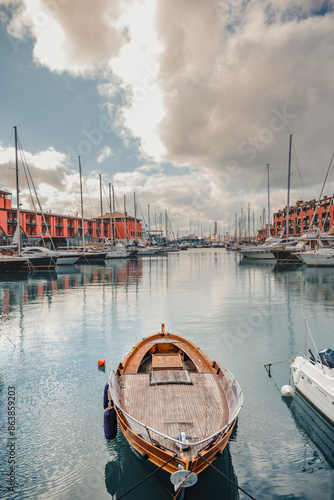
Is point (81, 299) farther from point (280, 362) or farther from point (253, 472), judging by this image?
point (253, 472)

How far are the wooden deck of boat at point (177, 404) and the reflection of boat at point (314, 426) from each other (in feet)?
8.37

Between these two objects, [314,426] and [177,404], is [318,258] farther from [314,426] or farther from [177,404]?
[177,404]

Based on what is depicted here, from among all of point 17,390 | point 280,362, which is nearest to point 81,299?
point 17,390

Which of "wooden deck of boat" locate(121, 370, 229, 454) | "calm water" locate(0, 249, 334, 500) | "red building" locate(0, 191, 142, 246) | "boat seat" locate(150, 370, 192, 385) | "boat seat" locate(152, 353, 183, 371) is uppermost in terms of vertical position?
"red building" locate(0, 191, 142, 246)

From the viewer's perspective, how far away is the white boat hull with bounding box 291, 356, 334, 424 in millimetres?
8086

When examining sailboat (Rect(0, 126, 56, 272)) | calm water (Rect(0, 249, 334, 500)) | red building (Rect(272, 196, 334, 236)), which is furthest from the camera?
red building (Rect(272, 196, 334, 236))

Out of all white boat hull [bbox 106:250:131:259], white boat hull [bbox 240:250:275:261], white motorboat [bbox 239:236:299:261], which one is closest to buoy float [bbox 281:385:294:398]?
white motorboat [bbox 239:236:299:261]

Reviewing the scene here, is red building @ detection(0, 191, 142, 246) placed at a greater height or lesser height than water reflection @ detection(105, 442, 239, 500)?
greater

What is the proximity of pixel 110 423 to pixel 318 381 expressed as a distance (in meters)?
6.10

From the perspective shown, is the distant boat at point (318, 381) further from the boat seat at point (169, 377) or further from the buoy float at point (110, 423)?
the buoy float at point (110, 423)

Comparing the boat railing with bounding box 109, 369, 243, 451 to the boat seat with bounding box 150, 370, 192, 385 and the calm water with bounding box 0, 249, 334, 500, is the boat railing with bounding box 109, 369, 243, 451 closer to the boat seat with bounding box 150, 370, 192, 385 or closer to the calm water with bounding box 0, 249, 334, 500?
the calm water with bounding box 0, 249, 334, 500

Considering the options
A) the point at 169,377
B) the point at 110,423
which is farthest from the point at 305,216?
Result: the point at 110,423

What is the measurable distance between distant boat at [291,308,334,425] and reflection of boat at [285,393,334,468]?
18cm

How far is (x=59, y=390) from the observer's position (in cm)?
1033
